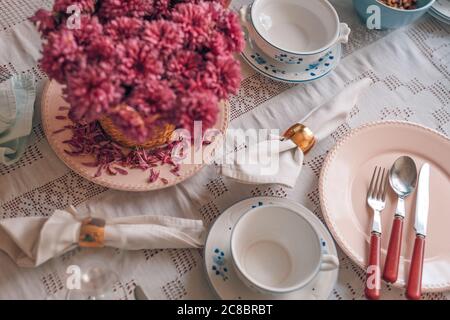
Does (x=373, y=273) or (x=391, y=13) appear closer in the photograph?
(x=373, y=273)

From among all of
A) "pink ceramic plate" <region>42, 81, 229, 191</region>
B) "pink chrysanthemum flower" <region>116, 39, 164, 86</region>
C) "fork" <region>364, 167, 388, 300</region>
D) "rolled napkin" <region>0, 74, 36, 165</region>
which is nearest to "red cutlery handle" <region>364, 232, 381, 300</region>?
"fork" <region>364, 167, 388, 300</region>

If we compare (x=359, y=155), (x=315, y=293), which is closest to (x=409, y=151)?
(x=359, y=155)

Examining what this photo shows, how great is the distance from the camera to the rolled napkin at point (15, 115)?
75cm

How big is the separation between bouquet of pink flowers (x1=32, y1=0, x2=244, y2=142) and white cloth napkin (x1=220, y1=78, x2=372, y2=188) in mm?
158

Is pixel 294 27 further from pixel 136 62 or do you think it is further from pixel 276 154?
pixel 136 62

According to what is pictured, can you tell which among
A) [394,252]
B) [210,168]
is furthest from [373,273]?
[210,168]

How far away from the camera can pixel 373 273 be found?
0.71m

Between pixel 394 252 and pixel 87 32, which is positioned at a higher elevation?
pixel 87 32

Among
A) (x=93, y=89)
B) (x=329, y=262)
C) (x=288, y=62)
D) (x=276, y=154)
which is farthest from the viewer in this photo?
(x=288, y=62)

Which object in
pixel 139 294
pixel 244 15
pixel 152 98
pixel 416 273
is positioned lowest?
pixel 416 273

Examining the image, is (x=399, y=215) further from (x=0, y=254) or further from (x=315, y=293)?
(x=0, y=254)

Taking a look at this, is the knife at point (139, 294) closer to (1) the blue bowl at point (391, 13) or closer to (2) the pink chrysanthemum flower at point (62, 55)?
(2) the pink chrysanthemum flower at point (62, 55)

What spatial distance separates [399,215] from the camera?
75 cm

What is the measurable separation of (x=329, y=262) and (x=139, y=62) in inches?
13.4
